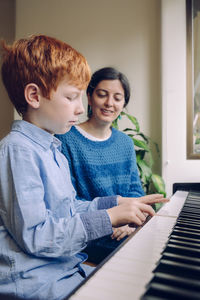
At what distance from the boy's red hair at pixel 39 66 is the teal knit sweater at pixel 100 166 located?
632 millimetres

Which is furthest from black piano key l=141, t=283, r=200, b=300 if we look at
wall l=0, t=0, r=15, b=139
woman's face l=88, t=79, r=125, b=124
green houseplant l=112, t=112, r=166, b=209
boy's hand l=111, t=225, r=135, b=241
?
wall l=0, t=0, r=15, b=139

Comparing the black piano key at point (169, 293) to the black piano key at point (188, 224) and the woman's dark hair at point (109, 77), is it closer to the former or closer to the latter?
the black piano key at point (188, 224)

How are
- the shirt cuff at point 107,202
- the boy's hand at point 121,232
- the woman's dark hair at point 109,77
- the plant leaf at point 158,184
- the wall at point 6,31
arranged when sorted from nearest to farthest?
the shirt cuff at point 107,202 → the boy's hand at point 121,232 → the woman's dark hair at point 109,77 → the plant leaf at point 158,184 → the wall at point 6,31

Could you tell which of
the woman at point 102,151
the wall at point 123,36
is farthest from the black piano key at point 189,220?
the wall at point 123,36

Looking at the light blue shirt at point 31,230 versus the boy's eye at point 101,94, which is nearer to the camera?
the light blue shirt at point 31,230

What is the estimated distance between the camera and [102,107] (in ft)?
5.31

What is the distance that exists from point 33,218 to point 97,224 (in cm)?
17

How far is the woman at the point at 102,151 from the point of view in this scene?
149cm

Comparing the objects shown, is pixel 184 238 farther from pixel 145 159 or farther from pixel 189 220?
pixel 145 159

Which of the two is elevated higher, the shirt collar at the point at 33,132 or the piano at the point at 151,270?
the shirt collar at the point at 33,132

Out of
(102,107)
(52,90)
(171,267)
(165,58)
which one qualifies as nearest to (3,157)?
(52,90)

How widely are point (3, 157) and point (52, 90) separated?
0.84 feet

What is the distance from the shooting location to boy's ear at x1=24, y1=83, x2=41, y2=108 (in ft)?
2.78

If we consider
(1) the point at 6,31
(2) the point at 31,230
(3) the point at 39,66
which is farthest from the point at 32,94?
(1) the point at 6,31
